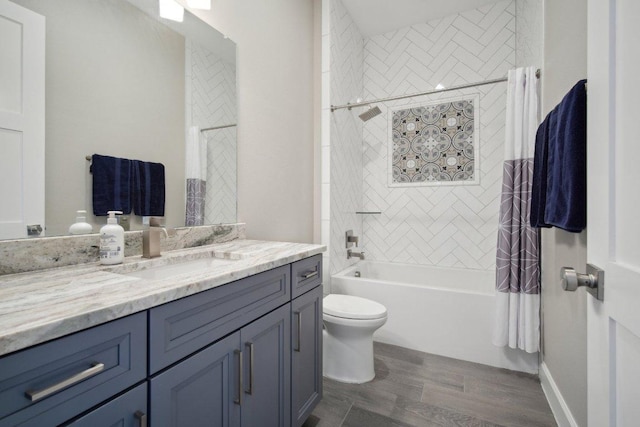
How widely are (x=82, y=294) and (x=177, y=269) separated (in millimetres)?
533

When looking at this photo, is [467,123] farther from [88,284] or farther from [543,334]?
[88,284]

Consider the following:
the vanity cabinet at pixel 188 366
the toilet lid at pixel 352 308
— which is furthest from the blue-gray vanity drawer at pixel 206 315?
the toilet lid at pixel 352 308

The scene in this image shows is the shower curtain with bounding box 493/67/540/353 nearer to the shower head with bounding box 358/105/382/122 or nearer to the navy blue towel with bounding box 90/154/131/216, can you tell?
the shower head with bounding box 358/105/382/122

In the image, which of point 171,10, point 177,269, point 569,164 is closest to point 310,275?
point 177,269

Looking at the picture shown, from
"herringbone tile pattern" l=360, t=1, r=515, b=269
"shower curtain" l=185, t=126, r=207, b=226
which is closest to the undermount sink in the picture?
"shower curtain" l=185, t=126, r=207, b=226

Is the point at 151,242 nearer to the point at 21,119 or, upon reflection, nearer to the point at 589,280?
the point at 21,119

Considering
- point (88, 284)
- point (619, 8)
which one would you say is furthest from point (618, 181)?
point (88, 284)

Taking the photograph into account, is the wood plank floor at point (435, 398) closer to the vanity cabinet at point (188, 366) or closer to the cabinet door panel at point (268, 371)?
the vanity cabinet at point (188, 366)

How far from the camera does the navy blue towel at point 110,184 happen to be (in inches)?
43.2

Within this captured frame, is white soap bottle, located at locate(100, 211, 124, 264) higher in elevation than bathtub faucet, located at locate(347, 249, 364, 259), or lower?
higher

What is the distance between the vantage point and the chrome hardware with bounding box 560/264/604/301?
2.25 ft

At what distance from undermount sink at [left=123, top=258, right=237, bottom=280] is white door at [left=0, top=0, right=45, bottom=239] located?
346 millimetres

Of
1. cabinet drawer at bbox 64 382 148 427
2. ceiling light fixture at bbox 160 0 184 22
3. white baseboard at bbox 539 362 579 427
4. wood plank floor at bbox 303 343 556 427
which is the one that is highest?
ceiling light fixture at bbox 160 0 184 22

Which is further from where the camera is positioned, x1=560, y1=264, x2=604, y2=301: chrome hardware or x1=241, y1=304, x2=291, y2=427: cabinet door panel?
x1=241, y1=304, x2=291, y2=427: cabinet door panel
